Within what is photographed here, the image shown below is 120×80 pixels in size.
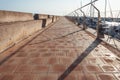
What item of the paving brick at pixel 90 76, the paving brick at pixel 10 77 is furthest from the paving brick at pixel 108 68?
the paving brick at pixel 10 77

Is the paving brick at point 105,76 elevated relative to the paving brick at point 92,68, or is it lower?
lower

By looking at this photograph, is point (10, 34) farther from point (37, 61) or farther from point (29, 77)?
point (29, 77)

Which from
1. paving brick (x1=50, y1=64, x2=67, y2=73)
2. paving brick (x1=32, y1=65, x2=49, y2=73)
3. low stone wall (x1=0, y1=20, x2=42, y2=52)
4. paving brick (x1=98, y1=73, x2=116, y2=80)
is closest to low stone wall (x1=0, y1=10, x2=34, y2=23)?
low stone wall (x1=0, y1=20, x2=42, y2=52)

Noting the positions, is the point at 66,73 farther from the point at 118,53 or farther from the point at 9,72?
the point at 118,53

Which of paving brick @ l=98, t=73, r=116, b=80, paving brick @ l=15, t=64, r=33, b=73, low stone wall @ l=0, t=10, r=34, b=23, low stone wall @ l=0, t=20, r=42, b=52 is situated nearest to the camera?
paving brick @ l=98, t=73, r=116, b=80

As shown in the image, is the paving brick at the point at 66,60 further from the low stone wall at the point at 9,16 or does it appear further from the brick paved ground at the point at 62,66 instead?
the low stone wall at the point at 9,16

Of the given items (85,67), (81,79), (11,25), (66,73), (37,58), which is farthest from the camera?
(11,25)

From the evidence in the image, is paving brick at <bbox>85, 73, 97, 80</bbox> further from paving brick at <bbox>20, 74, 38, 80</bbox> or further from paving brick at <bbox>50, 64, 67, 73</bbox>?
paving brick at <bbox>20, 74, 38, 80</bbox>

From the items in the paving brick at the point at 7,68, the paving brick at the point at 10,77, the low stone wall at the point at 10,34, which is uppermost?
the low stone wall at the point at 10,34

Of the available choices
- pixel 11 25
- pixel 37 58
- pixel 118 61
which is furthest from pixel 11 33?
pixel 118 61

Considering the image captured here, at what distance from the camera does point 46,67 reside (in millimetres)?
3096

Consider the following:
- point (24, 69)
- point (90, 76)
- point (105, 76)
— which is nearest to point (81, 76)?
point (90, 76)

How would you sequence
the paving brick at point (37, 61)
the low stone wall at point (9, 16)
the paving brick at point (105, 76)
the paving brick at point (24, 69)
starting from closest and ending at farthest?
the paving brick at point (105, 76) < the paving brick at point (24, 69) < the paving brick at point (37, 61) < the low stone wall at point (9, 16)

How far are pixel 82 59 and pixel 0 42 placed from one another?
2557mm
